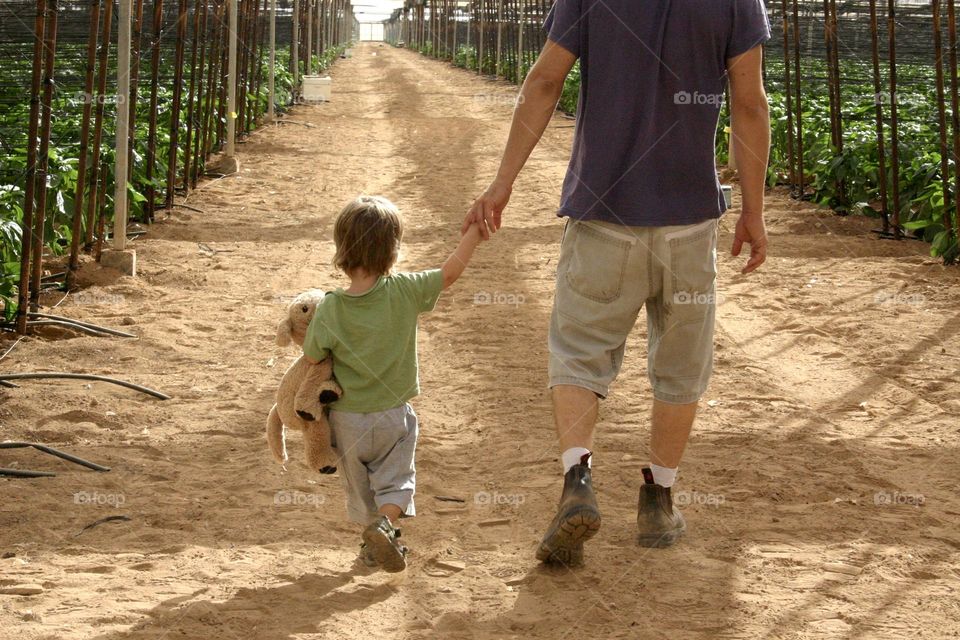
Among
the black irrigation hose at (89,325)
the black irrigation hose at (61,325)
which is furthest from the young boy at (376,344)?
the black irrigation hose at (61,325)

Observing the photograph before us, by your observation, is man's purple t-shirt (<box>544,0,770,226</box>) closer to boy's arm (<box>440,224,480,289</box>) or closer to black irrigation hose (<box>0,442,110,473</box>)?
boy's arm (<box>440,224,480,289</box>)

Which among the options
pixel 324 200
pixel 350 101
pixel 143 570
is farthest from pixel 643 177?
pixel 350 101

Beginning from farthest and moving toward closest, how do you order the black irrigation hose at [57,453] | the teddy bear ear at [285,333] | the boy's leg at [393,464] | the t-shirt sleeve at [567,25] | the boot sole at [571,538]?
the black irrigation hose at [57,453] < the teddy bear ear at [285,333] < the boy's leg at [393,464] < the t-shirt sleeve at [567,25] < the boot sole at [571,538]

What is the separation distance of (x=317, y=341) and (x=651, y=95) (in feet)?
3.90

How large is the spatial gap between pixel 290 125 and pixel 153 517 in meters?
14.6

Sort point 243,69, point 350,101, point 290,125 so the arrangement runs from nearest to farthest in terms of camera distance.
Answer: point 243,69, point 290,125, point 350,101

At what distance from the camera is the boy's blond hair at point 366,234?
337 cm

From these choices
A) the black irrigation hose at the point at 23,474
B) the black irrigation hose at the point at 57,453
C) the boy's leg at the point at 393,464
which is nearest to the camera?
the boy's leg at the point at 393,464

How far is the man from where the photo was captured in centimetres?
333

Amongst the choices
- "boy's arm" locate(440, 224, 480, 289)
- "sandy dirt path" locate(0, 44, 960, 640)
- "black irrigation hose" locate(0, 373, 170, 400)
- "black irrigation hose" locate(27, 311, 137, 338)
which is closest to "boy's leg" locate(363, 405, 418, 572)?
"sandy dirt path" locate(0, 44, 960, 640)

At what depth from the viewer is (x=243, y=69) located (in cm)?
1538

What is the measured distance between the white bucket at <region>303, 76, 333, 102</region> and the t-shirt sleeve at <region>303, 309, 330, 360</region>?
750 inches

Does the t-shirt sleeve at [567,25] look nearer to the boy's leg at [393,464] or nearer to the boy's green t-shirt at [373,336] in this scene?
the boy's green t-shirt at [373,336]

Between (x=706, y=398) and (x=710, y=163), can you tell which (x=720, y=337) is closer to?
(x=706, y=398)
